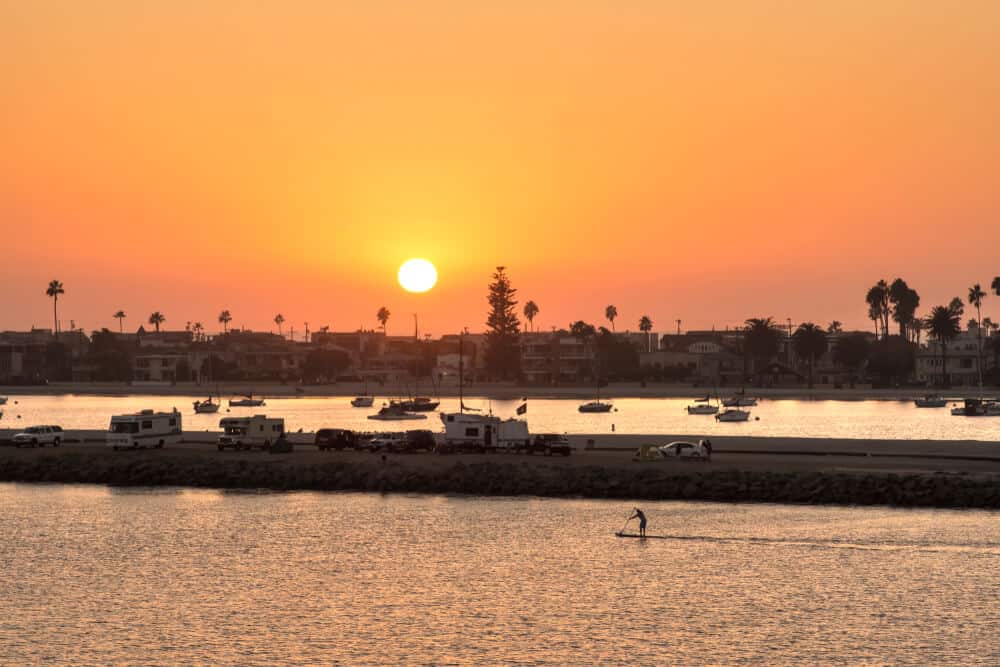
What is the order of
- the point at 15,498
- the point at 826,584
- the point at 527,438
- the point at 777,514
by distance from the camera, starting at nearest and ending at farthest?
the point at 826,584 → the point at 777,514 → the point at 15,498 → the point at 527,438

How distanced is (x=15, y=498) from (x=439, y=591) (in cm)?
3925

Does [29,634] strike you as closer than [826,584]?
Yes

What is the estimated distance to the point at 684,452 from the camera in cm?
8569

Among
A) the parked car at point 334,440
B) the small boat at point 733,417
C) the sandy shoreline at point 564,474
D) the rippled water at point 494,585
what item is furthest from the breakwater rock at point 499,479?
the small boat at point 733,417

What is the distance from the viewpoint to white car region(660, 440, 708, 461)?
279ft

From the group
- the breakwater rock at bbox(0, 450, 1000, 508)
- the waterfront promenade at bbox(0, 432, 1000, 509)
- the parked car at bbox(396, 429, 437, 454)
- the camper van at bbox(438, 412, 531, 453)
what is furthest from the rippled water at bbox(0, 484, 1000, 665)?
the parked car at bbox(396, 429, 437, 454)

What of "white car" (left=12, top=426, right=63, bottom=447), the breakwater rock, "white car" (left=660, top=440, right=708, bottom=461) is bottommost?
the breakwater rock

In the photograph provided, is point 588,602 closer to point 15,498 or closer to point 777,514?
point 777,514

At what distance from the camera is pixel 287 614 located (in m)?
48.0

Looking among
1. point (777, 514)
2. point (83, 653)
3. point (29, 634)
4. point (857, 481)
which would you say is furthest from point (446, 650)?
point (857, 481)

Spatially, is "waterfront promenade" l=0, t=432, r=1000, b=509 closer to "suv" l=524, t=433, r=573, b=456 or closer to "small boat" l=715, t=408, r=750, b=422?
"suv" l=524, t=433, r=573, b=456

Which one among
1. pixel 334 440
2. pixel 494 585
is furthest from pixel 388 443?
pixel 494 585

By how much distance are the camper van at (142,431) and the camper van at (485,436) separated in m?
21.3

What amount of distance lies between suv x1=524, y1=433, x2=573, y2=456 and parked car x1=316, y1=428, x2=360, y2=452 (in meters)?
13.9
